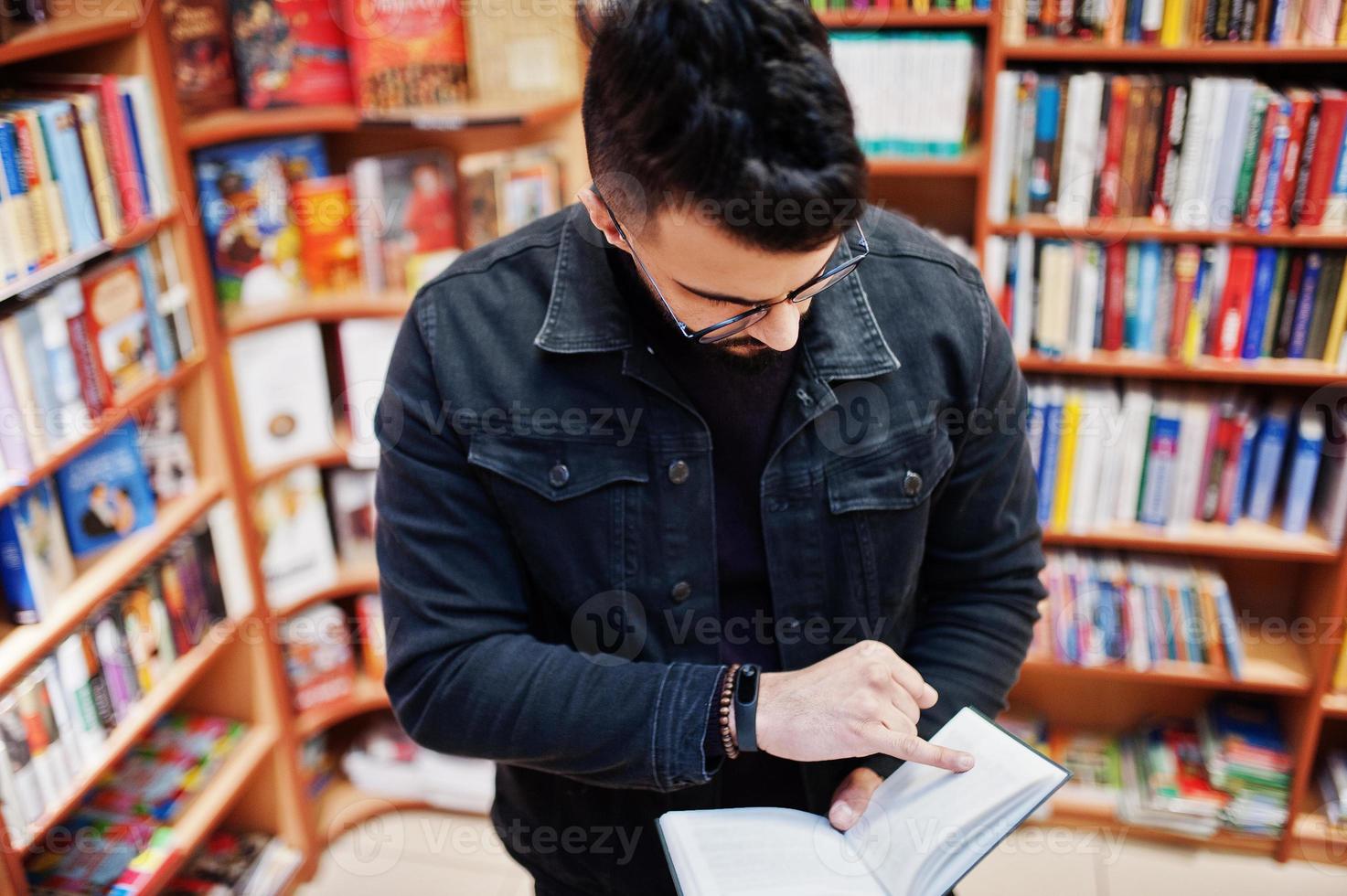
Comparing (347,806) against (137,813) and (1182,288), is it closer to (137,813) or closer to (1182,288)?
(137,813)

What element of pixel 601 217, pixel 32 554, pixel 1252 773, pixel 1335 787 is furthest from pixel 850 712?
pixel 1335 787

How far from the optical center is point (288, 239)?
6.87 ft

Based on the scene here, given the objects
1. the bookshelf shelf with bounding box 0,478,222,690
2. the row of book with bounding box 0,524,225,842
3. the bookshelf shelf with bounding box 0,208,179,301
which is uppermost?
the bookshelf shelf with bounding box 0,208,179,301

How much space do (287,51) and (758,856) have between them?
5.53ft

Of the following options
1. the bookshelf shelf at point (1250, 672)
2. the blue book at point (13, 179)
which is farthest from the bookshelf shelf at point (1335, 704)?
the blue book at point (13, 179)

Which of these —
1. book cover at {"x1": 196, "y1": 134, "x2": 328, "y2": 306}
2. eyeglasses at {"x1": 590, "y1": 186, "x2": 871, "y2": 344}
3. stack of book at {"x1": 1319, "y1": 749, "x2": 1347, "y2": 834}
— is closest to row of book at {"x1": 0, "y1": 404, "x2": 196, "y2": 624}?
book cover at {"x1": 196, "y1": 134, "x2": 328, "y2": 306}

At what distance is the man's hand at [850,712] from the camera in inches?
36.9

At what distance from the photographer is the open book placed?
3.06 ft

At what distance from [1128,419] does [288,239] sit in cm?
169

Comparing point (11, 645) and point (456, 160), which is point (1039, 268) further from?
point (11, 645)

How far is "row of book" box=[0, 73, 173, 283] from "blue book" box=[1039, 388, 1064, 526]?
1682mm

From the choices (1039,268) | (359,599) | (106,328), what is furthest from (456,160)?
(1039,268)

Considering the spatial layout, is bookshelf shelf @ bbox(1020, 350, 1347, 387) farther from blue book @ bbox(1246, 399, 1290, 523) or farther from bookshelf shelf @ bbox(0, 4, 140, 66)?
bookshelf shelf @ bbox(0, 4, 140, 66)

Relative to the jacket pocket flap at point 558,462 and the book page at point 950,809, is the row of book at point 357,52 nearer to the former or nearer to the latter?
the jacket pocket flap at point 558,462
